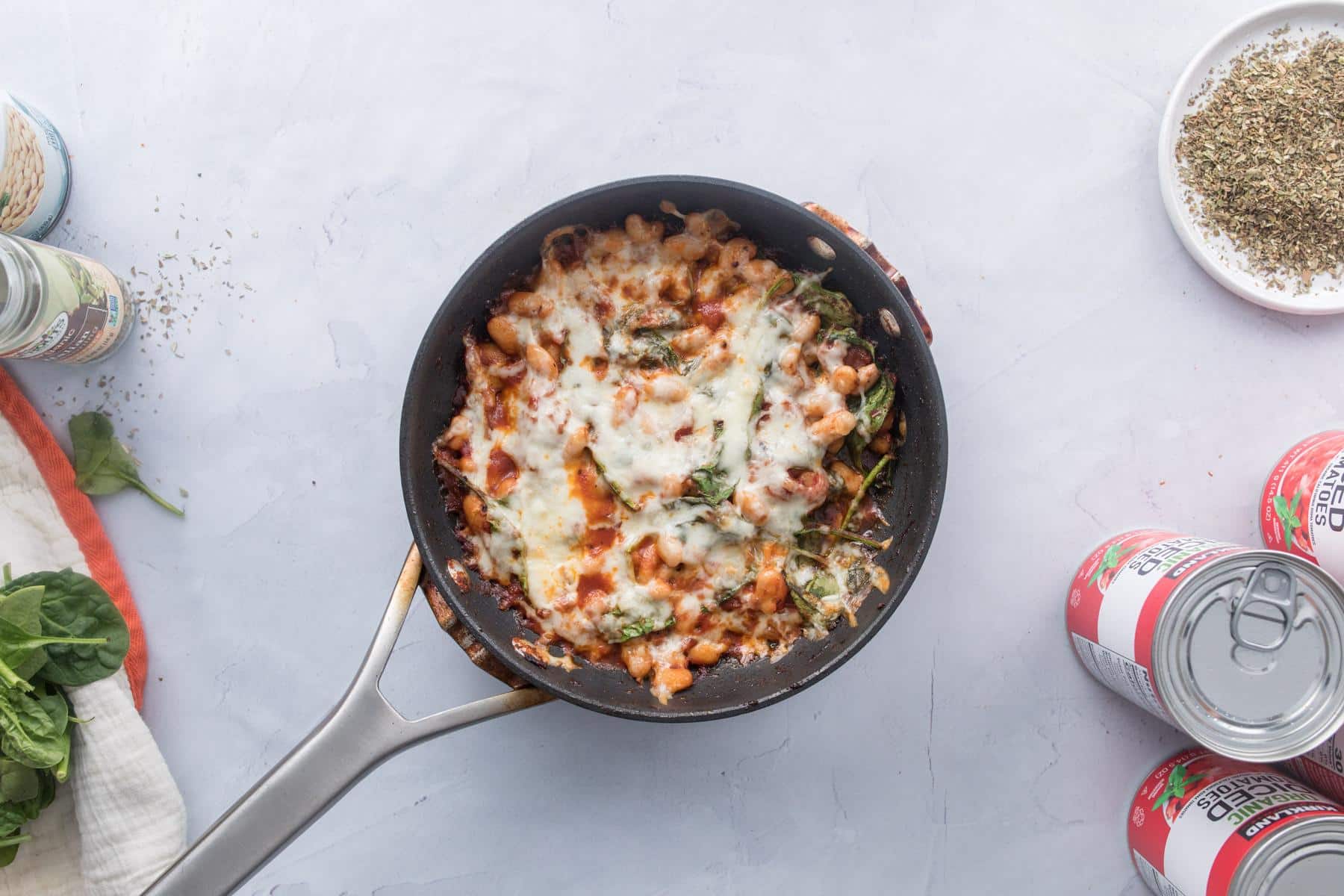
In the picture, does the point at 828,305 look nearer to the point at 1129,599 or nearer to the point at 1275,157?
the point at 1129,599

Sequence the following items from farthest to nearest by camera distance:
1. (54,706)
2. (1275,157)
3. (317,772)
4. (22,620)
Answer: (1275,157)
(54,706)
(22,620)
(317,772)

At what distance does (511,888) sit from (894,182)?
1874 mm

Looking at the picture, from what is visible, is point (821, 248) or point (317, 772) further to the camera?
point (821, 248)

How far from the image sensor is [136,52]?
86.4 inches

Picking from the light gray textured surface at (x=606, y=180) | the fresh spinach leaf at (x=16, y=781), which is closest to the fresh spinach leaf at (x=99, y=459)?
the light gray textured surface at (x=606, y=180)

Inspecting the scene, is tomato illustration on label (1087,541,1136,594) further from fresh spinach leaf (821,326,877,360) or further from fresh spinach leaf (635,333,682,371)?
fresh spinach leaf (635,333,682,371)

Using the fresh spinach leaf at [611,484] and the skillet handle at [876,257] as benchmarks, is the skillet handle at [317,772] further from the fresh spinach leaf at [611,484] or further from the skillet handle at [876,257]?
the skillet handle at [876,257]

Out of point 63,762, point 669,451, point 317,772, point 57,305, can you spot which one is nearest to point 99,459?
point 57,305

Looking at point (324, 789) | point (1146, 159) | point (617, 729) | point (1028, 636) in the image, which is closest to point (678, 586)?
point (617, 729)

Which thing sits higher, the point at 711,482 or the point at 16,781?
the point at 711,482

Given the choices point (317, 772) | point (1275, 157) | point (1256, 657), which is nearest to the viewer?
point (317, 772)

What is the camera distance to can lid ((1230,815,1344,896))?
68.3 inches

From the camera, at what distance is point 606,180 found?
2145 millimetres

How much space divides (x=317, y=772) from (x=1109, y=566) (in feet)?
5.37
